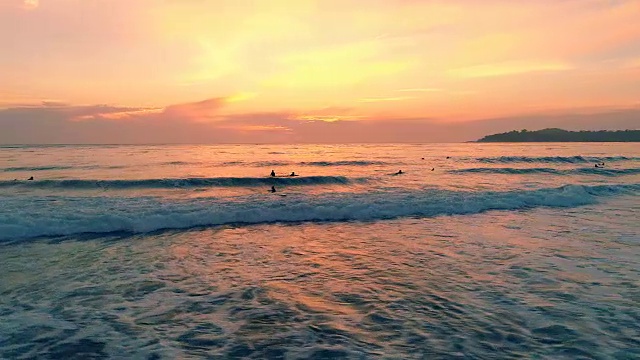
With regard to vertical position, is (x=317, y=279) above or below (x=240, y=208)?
below

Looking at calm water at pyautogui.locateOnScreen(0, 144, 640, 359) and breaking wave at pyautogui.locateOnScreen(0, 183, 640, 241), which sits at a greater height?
breaking wave at pyautogui.locateOnScreen(0, 183, 640, 241)

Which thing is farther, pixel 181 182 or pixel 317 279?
pixel 181 182

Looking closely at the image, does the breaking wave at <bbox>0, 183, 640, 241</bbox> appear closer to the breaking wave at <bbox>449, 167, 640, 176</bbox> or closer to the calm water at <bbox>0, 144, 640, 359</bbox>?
the calm water at <bbox>0, 144, 640, 359</bbox>

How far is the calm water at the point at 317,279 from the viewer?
6164mm

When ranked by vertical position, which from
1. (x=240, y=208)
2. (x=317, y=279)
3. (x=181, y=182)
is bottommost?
(x=317, y=279)

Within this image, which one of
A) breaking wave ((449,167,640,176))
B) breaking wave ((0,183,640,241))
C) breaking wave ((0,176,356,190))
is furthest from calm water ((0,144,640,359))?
breaking wave ((449,167,640,176))

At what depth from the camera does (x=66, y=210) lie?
59.2 feet

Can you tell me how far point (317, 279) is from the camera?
364 inches

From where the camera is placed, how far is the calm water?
20.2 feet

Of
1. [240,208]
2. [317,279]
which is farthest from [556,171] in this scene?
[317,279]

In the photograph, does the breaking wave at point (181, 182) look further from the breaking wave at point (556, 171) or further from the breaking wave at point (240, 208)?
the breaking wave at point (556, 171)

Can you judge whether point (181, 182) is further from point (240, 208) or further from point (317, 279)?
point (317, 279)

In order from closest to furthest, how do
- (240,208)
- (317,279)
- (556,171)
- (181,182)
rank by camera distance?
(317,279) < (240,208) < (181,182) < (556,171)

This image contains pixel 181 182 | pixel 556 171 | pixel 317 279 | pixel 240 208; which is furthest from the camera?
pixel 556 171
